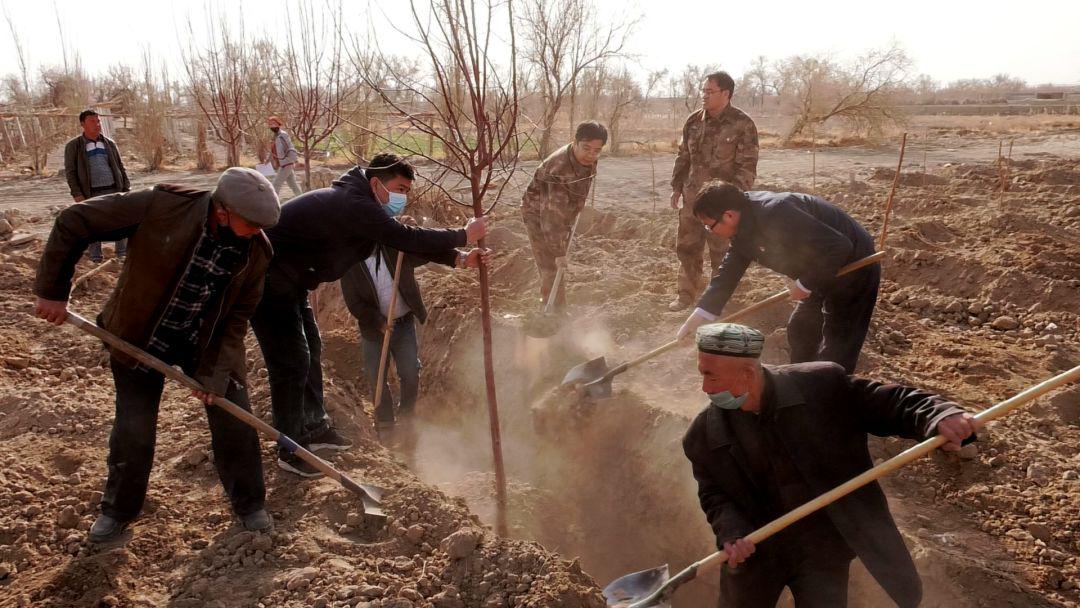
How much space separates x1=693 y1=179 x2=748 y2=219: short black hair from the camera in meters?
3.45

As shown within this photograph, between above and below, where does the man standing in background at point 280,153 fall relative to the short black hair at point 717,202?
above

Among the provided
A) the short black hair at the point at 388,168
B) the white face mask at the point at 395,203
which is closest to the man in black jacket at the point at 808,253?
the short black hair at the point at 388,168

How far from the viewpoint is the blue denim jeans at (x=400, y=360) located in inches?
195

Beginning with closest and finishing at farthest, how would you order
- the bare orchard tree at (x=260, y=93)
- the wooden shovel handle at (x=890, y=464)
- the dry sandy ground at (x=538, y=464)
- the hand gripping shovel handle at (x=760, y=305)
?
the wooden shovel handle at (x=890, y=464) → the dry sandy ground at (x=538, y=464) → the hand gripping shovel handle at (x=760, y=305) → the bare orchard tree at (x=260, y=93)

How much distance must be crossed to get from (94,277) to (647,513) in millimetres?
6556

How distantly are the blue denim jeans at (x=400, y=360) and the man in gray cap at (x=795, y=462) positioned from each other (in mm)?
2828

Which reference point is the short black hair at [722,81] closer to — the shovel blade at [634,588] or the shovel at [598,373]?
the shovel at [598,373]

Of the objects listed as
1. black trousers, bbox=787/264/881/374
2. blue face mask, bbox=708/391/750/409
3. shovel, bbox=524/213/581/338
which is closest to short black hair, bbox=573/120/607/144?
shovel, bbox=524/213/581/338

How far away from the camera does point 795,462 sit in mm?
2418

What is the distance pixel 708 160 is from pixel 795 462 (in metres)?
3.84

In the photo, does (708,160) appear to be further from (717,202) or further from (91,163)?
(91,163)

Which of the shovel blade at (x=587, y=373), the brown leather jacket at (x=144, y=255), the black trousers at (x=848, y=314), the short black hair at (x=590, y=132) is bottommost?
the shovel blade at (x=587, y=373)

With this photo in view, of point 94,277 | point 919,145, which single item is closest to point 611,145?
point 919,145

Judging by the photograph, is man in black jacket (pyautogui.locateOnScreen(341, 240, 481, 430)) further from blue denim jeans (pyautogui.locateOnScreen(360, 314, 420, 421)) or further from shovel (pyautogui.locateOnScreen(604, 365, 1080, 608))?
shovel (pyautogui.locateOnScreen(604, 365, 1080, 608))
